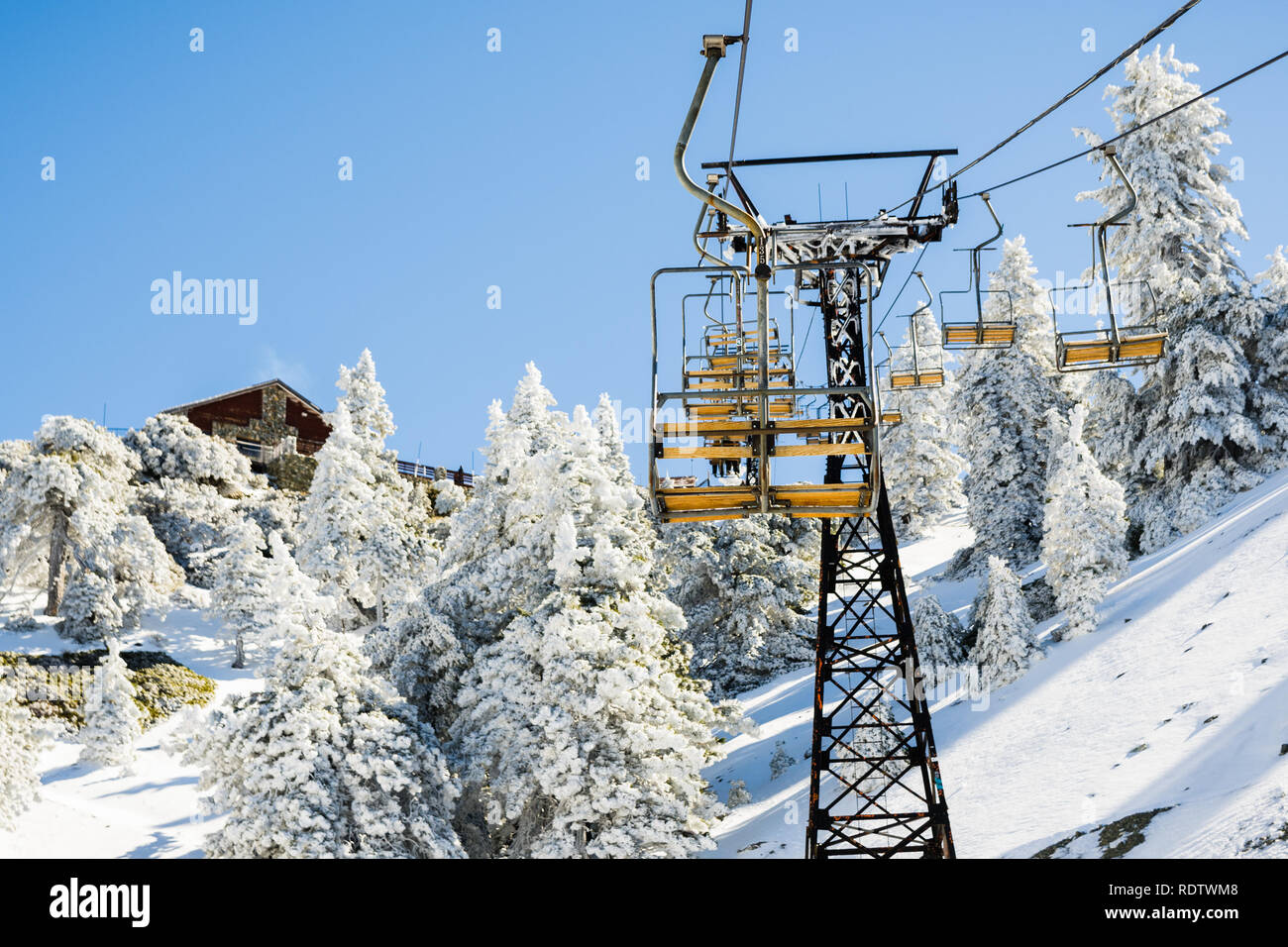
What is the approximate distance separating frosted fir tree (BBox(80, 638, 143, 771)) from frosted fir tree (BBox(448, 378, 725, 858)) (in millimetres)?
10782

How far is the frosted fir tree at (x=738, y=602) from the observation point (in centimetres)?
3241

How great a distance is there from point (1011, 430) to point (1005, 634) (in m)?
13.4

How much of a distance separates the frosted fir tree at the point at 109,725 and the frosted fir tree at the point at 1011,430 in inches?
1078

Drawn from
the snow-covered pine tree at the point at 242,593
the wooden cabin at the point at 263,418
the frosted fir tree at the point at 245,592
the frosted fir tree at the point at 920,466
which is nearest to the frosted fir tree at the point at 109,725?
the frosted fir tree at the point at 245,592

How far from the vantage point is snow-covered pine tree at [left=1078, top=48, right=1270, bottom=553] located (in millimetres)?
28500

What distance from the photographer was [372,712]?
18734 mm

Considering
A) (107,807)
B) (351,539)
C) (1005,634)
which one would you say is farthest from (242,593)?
(1005,634)

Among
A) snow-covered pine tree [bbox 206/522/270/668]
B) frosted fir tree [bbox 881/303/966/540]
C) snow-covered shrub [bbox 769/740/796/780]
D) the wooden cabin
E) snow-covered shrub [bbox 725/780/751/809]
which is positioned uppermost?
the wooden cabin

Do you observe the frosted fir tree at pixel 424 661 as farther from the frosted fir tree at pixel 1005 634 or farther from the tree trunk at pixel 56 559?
the tree trunk at pixel 56 559

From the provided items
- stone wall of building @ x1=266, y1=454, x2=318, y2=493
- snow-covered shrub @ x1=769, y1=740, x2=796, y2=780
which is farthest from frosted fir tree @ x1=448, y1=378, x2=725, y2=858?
stone wall of building @ x1=266, y1=454, x2=318, y2=493

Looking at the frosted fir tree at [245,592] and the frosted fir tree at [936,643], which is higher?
the frosted fir tree at [245,592]

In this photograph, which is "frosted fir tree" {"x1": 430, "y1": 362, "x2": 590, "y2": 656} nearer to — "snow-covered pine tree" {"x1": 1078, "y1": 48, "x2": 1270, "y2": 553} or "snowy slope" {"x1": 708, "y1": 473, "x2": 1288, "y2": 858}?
"snowy slope" {"x1": 708, "y1": 473, "x2": 1288, "y2": 858}

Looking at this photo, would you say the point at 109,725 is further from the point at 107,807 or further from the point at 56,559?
the point at 56,559

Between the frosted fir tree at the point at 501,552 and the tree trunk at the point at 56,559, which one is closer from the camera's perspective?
the frosted fir tree at the point at 501,552
